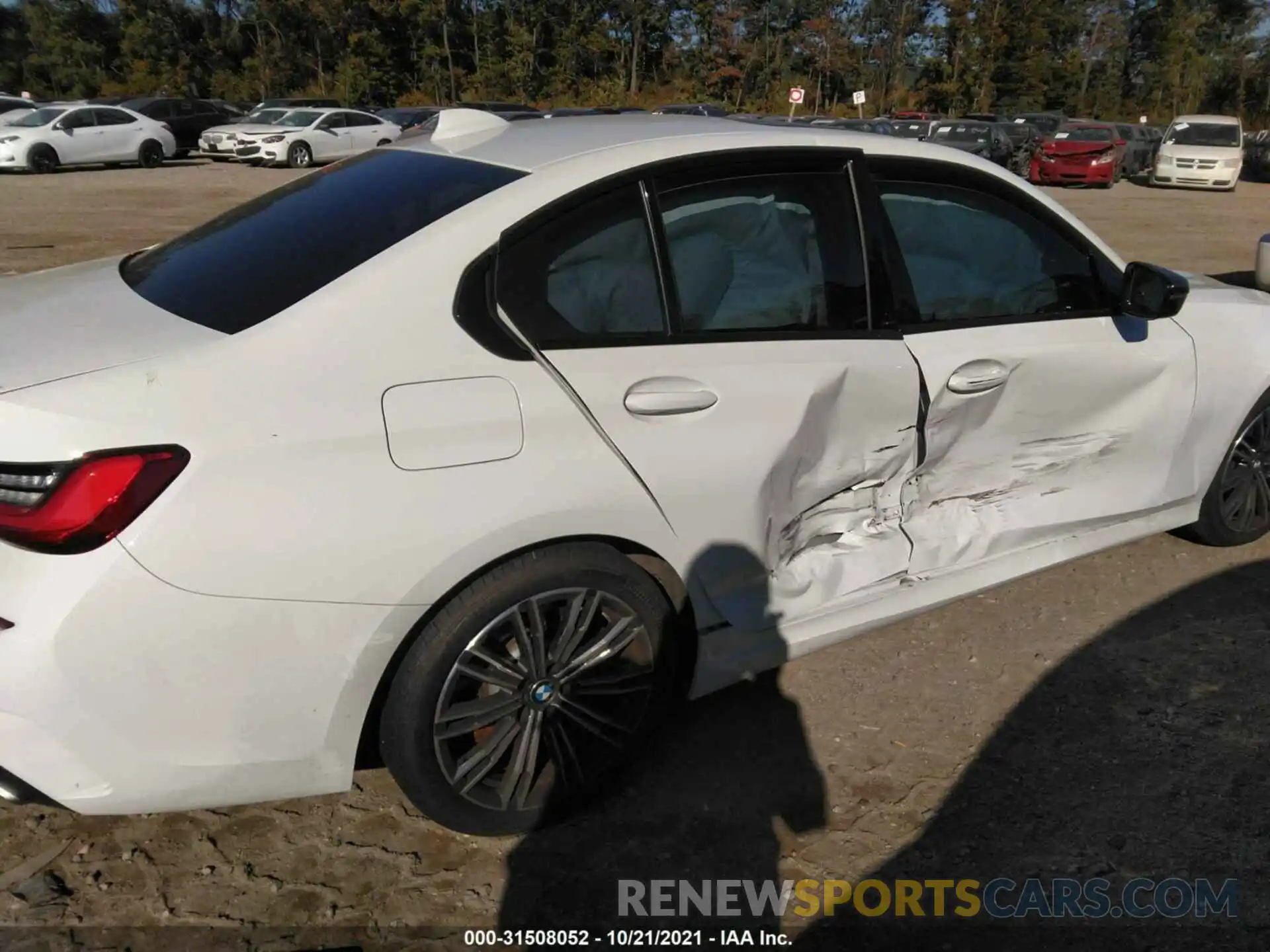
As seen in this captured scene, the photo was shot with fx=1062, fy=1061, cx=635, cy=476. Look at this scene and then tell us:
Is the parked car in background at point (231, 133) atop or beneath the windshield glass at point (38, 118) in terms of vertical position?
beneath

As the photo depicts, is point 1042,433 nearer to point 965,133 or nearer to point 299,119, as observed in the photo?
point 965,133

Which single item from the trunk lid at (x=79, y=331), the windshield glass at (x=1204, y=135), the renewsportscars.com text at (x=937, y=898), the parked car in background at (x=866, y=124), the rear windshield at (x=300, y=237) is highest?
the rear windshield at (x=300, y=237)

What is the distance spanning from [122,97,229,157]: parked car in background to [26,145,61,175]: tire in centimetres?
593

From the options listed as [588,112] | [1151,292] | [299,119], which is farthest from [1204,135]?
[1151,292]

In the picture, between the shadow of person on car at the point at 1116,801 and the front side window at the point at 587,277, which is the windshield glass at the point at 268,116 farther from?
the shadow of person on car at the point at 1116,801

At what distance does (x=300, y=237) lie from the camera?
8.71 feet

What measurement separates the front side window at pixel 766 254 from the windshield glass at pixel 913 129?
24.6 metres

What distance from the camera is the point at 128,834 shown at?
2617 millimetres

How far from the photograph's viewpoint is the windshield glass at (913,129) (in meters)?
26.6

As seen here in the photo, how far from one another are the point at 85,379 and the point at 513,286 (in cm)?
91

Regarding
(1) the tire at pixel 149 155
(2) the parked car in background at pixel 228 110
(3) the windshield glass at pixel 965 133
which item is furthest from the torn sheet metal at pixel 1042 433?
(2) the parked car in background at pixel 228 110

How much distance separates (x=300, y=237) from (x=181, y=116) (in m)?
29.8

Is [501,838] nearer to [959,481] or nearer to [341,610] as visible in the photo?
[341,610]

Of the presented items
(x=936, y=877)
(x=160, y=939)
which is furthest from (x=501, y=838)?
(x=936, y=877)
